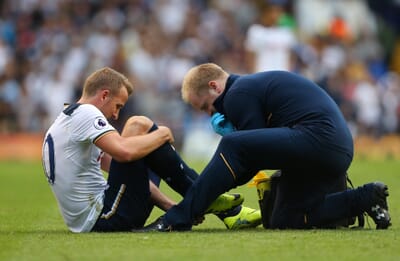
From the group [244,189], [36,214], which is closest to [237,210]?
[36,214]

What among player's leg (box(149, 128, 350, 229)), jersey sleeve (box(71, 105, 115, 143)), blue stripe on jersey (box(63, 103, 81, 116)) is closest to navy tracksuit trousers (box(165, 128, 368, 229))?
player's leg (box(149, 128, 350, 229))

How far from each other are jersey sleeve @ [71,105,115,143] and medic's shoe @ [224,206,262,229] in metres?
1.36

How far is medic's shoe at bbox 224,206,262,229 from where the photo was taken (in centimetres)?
890

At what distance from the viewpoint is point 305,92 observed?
8.41 metres

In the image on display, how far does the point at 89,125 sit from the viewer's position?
8.17 meters

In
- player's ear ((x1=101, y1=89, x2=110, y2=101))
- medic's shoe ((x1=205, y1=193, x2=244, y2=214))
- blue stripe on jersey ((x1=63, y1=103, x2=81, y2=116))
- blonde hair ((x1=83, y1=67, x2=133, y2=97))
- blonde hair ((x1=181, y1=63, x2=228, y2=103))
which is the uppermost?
blonde hair ((x1=181, y1=63, x2=228, y2=103))

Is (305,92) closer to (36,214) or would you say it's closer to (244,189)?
(36,214)

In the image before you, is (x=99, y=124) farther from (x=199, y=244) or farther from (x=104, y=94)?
(x=199, y=244)

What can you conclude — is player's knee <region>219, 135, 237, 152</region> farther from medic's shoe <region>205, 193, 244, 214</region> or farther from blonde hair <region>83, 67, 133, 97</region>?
blonde hair <region>83, 67, 133, 97</region>

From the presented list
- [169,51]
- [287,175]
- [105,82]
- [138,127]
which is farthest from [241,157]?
[169,51]

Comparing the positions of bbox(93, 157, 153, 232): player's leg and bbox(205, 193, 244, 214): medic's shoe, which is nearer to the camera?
bbox(93, 157, 153, 232): player's leg

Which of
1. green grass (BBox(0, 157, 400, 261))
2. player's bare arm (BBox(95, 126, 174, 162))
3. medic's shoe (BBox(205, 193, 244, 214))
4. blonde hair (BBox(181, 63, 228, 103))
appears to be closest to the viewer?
green grass (BBox(0, 157, 400, 261))

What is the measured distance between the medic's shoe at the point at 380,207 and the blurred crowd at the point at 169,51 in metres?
12.8

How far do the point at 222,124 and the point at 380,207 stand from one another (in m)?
1.44
